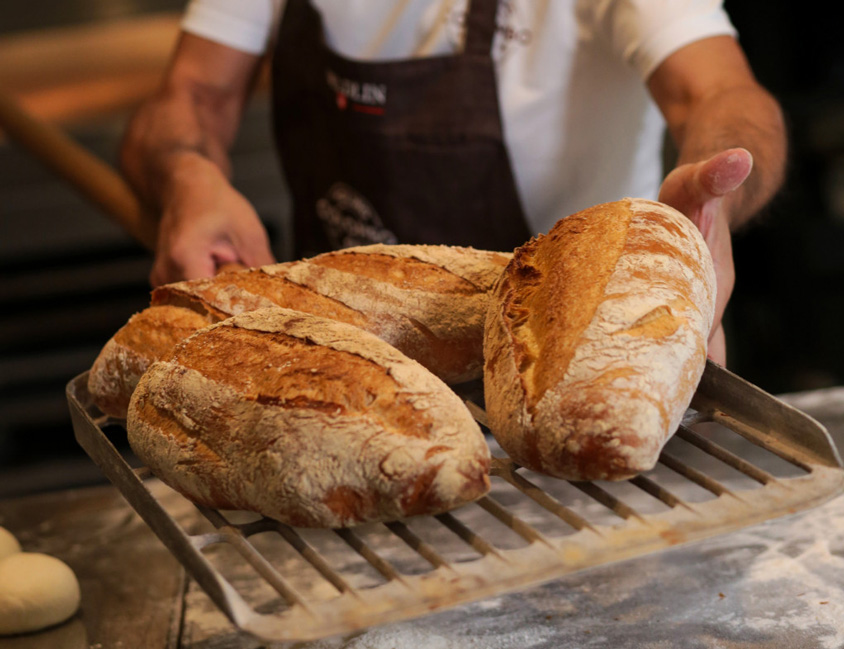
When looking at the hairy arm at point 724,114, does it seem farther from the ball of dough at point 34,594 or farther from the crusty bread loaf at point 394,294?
the ball of dough at point 34,594

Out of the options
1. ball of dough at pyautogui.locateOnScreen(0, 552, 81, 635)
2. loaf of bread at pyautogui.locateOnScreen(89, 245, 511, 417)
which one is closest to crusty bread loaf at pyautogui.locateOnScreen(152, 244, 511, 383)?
loaf of bread at pyautogui.locateOnScreen(89, 245, 511, 417)

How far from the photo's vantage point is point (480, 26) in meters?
1.69

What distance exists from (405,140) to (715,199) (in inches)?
33.2

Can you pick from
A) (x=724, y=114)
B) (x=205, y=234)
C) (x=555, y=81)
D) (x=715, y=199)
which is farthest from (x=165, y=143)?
(x=715, y=199)

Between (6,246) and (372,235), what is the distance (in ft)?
6.01

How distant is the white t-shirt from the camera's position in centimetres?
166

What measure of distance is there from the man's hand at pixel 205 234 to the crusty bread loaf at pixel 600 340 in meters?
0.65

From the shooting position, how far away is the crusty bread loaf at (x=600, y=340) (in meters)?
0.81

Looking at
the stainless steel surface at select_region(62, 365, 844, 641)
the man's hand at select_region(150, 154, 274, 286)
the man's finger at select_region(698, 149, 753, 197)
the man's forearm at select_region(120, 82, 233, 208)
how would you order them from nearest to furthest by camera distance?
1. the stainless steel surface at select_region(62, 365, 844, 641)
2. the man's finger at select_region(698, 149, 753, 197)
3. the man's hand at select_region(150, 154, 274, 286)
4. the man's forearm at select_region(120, 82, 233, 208)

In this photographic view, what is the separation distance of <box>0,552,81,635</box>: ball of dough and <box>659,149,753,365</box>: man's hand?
3.11 feet

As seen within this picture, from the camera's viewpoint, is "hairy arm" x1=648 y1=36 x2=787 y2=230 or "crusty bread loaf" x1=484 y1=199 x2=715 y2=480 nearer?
"crusty bread loaf" x1=484 y1=199 x2=715 y2=480

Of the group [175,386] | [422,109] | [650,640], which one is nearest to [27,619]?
[175,386]

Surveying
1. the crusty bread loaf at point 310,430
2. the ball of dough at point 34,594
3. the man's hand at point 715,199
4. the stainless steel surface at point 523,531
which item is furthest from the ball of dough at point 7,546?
the man's hand at point 715,199

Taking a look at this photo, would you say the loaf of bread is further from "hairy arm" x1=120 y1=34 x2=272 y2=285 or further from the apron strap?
the apron strap
